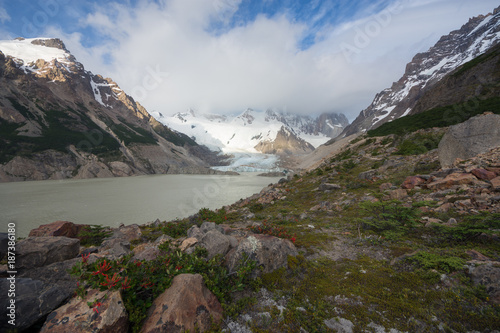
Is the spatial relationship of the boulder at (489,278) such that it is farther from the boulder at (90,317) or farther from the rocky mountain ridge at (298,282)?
the boulder at (90,317)

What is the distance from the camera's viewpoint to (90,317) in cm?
279

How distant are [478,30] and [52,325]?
222m

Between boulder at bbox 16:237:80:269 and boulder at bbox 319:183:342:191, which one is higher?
boulder at bbox 319:183:342:191

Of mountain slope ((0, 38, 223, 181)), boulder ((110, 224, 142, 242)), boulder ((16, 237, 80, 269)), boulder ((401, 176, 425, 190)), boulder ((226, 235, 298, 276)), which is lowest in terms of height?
boulder ((110, 224, 142, 242))

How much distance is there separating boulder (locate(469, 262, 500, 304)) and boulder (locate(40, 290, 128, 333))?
615 cm

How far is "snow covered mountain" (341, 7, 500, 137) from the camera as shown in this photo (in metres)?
108

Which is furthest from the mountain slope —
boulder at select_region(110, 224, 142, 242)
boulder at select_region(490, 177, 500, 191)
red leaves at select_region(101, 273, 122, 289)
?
boulder at select_region(490, 177, 500, 191)

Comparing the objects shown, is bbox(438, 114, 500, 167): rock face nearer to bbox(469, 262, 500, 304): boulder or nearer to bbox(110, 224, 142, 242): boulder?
bbox(469, 262, 500, 304): boulder

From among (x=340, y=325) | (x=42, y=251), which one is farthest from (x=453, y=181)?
(x=42, y=251)

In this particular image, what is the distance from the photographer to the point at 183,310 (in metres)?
3.22

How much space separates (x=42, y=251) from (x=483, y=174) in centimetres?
1653

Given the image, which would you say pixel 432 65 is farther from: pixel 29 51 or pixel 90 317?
pixel 29 51

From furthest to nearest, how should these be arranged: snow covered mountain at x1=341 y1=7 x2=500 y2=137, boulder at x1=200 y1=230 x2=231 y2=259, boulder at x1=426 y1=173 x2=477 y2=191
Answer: snow covered mountain at x1=341 y1=7 x2=500 y2=137 < boulder at x1=426 y1=173 x2=477 y2=191 < boulder at x1=200 y1=230 x2=231 y2=259

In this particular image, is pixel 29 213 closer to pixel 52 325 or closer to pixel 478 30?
pixel 52 325
